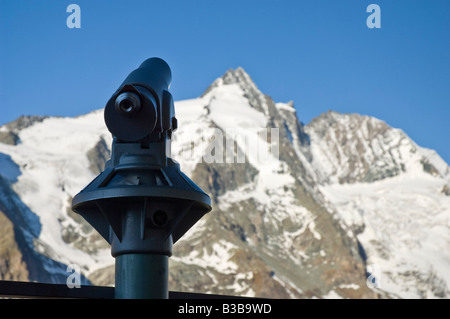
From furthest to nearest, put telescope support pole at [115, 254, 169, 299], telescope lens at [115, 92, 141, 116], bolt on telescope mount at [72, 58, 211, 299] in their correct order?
1. telescope support pole at [115, 254, 169, 299]
2. bolt on telescope mount at [72, 58, 211, 299]
3. telescope lens at [115, 92, 141, 116]

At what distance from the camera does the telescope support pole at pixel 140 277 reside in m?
9.03

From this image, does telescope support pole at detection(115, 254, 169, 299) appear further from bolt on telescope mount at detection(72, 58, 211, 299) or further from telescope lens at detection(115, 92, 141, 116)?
telescope lens at detection(115, 92, 141, 116)

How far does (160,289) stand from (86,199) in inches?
49.3

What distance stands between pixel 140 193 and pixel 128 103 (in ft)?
3.11

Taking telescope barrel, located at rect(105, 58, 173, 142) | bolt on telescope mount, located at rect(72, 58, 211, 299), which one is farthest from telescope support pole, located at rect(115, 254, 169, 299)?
telescope barrel, located at rect(105, 58, 173, 142)

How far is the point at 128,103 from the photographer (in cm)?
884

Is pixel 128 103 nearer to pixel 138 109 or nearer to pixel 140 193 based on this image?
pixel 138 109

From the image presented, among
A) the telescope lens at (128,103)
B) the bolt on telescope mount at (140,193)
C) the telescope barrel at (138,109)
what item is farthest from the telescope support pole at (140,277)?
the telescope lens at (128,103)

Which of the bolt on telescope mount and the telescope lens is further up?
the telescope lens

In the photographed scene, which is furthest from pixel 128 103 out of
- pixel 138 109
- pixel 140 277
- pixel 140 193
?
pixel 140 277

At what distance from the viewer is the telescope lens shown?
28.8 ft

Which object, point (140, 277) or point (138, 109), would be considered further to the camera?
point (140, 277)
